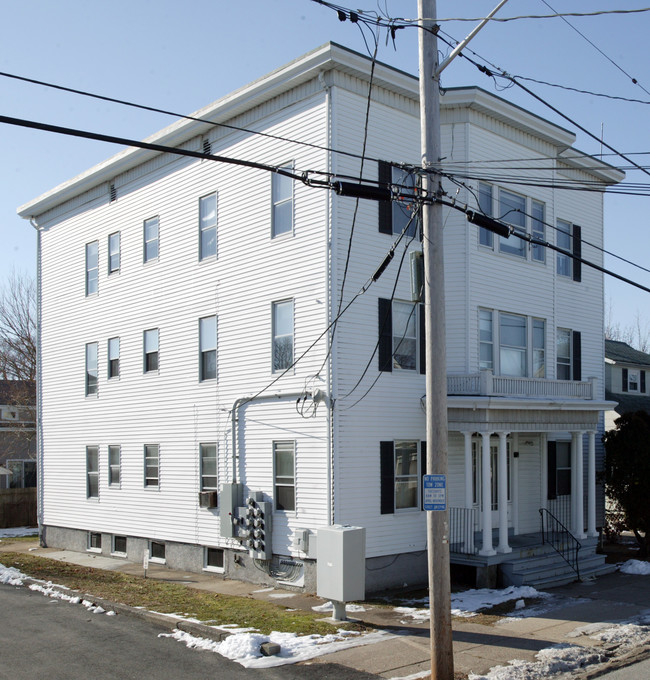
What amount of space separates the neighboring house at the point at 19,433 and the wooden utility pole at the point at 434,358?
34.2 meters

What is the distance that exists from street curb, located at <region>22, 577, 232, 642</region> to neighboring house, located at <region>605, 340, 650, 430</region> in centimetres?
1963

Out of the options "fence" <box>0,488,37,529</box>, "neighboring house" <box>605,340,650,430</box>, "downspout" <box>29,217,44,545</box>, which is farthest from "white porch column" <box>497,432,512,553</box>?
"fence" <box>0,488,37,529</box>

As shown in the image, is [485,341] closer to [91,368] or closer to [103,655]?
[103,655]

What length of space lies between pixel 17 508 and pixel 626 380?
25930 millimetres

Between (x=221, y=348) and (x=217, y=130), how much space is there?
18.7 ft

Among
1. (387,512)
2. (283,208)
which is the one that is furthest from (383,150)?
(387,512)

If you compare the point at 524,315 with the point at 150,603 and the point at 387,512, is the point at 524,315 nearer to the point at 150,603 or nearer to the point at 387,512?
the point at 387,512

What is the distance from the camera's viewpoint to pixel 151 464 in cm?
2222

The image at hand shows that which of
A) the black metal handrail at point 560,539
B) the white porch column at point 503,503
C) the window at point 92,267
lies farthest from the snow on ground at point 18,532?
the white porch column at point 503,503

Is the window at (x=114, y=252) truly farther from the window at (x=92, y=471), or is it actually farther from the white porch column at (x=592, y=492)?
the white porch column at (x=592, y=492)

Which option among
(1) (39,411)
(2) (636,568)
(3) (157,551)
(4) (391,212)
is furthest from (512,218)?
(1) (39,411)

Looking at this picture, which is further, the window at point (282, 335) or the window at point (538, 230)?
the window at point (538, 230)

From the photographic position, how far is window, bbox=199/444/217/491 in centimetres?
1997

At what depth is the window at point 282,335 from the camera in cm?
1794
